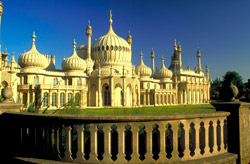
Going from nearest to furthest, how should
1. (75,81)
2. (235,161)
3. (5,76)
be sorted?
(235,161)
(5,76)
(75,81)

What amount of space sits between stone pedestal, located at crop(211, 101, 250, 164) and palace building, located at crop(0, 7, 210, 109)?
1909 cm

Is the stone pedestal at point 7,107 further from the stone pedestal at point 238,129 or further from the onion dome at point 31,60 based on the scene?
the onion dome at point 31,60

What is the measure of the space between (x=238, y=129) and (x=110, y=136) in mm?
3335

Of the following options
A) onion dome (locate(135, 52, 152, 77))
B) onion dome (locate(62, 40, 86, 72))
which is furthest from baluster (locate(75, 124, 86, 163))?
onion dome (locate(135, 52, 152, 77))

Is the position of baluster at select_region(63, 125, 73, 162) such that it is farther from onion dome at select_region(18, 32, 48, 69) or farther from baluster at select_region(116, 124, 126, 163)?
onion dome at select_region(18, 32, 48, 69)

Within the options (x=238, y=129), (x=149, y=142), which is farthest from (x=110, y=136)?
(x=238, y=129)

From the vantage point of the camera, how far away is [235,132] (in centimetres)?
545

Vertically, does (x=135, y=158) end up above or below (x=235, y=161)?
above

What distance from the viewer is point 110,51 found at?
1697 inches

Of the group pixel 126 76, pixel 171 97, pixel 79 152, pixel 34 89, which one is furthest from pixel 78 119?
pixel 171 97

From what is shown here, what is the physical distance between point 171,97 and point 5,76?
Result: 35611mm

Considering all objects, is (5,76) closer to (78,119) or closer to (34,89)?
(34,89)

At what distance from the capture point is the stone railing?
4.20 metres

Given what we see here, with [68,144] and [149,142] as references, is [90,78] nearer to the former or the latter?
[68,144]
